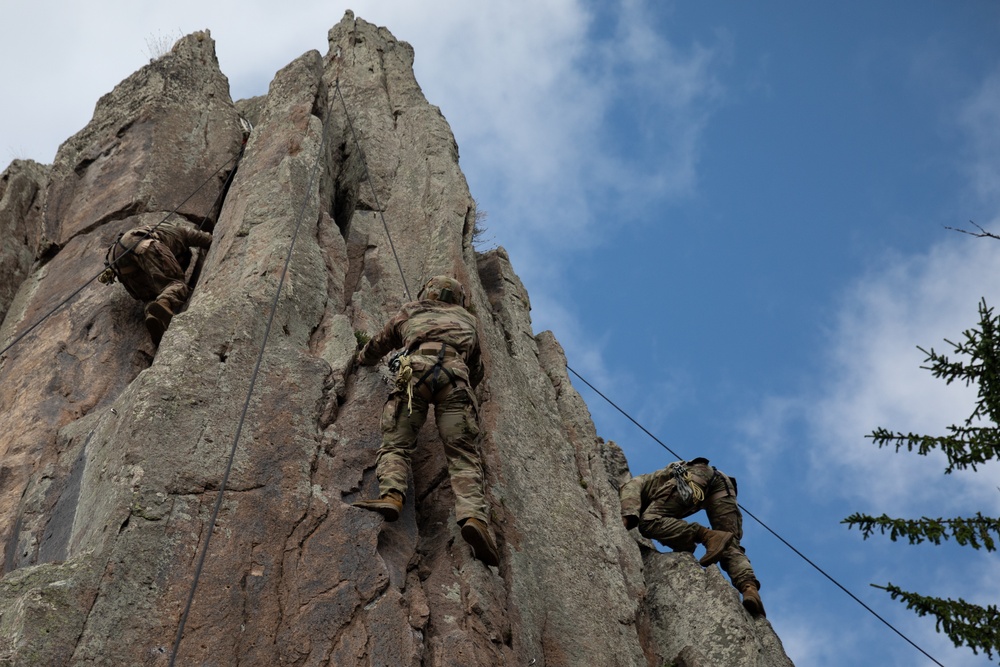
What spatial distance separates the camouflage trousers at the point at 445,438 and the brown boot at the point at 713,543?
156 inches

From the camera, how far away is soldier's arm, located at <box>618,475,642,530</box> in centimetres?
1346

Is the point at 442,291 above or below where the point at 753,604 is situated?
above

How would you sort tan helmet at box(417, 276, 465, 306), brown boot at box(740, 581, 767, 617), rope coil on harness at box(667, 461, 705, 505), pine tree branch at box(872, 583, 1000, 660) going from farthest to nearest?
rope coil on harness at box(667, 461, 705, 505)
brown boot at box(740, 581, 767, 617)
tan helmet at box(417, 276, 465, 306)
pine tree branch at box(872, 583, 1000, 660)

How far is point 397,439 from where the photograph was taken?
34.0 ft

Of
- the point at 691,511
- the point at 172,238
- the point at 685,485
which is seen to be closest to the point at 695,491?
the point at 685,485

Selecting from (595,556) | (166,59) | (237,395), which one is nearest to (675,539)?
(595,556)

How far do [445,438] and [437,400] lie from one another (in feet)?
1.33

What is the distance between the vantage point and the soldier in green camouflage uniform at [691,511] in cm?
1321

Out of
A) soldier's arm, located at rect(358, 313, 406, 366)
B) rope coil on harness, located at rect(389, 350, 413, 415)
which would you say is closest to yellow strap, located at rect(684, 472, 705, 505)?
soldier's arm, located at rect(358, 313, 406, 366)

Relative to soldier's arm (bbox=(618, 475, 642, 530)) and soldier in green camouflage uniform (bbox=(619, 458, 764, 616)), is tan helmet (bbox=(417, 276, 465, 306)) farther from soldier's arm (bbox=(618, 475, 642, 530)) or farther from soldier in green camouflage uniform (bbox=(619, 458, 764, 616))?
soldier in green camouflage uniform (bbox=(619, 458, 764, 616))

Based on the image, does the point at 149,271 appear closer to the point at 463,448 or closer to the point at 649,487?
the point at 463,448

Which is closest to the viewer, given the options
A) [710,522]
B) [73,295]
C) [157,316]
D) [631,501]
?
[157,316]

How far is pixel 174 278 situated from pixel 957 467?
929 cm

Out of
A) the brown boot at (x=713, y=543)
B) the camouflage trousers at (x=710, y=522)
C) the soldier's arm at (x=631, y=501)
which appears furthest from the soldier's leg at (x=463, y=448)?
the brown boot at (x=713, y=543)
